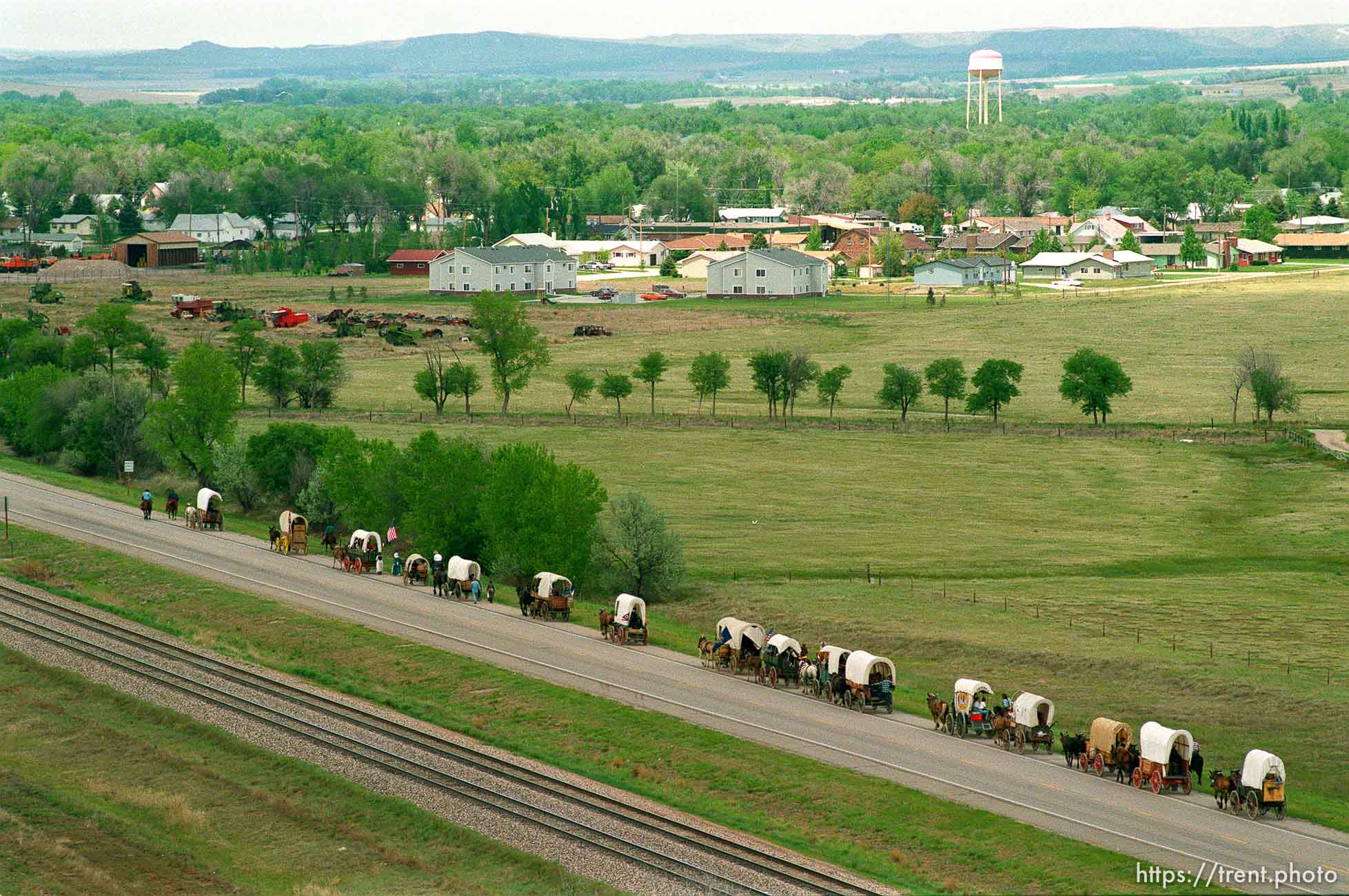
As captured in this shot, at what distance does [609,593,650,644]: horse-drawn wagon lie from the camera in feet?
162

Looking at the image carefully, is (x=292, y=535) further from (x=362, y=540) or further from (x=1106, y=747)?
(x=1106, y=747)

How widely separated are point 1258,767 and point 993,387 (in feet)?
191

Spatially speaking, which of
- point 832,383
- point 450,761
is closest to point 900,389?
point 832,383

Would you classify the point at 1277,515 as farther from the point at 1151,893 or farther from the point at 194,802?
the point at 194,802

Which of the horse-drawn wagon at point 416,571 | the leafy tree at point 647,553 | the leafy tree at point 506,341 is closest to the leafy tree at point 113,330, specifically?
the leafy tree at point 506,341

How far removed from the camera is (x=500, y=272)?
542 ft

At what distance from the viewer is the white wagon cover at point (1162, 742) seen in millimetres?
36750

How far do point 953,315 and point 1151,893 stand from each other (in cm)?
11614

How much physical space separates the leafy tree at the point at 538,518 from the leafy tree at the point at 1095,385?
3999 centimetres

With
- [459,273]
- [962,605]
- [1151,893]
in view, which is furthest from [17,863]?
[459,273]

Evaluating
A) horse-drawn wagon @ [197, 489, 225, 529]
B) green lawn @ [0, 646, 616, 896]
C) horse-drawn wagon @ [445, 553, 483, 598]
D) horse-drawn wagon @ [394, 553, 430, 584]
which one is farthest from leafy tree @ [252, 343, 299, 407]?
green lawn @ [0, 646, 616, 896]

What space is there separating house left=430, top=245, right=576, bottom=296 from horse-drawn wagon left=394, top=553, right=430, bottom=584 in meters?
104

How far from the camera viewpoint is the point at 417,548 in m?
61.4

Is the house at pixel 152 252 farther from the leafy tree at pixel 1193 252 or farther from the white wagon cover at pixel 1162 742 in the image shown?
the white wagon cover at pixel 1162 742
